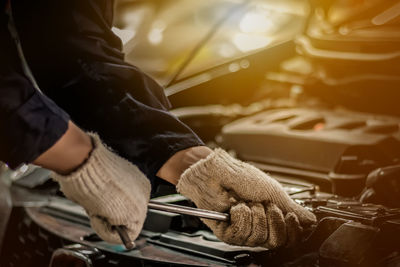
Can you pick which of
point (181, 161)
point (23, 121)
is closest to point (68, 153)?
point (23, 121)

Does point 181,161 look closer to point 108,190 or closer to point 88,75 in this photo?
point 108,190

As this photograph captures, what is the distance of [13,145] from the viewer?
695 mm

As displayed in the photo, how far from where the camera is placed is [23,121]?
69 centimetres

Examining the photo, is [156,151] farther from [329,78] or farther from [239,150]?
[329,78]

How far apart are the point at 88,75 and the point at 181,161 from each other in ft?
0.85

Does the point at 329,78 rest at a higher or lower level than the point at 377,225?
higher

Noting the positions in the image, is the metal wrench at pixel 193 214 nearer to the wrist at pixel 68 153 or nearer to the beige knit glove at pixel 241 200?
the beige knit glove at pixel 241 200

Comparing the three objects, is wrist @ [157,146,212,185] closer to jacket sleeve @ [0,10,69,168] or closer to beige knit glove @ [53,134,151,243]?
beige knit glove @ [53,134,151,243]

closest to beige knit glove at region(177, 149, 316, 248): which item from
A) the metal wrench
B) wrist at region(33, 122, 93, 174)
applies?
the metal wrench

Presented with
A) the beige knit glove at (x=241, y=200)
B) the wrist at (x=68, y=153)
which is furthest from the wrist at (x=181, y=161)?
the wrist at (x=68, y=153)

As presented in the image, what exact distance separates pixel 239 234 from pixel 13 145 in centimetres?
39

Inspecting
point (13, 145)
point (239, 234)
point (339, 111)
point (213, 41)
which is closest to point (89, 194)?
point (13, 145)

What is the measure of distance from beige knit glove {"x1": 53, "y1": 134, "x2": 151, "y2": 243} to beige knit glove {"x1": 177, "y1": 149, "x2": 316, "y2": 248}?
0.29 ft

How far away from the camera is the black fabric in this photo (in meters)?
0.90
